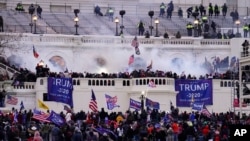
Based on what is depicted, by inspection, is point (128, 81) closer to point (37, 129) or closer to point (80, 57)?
point (80, 57)

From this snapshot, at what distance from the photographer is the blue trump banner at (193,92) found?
71938 mm

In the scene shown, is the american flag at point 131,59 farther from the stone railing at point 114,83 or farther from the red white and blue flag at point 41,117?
the red white and blue flag at point 41,117

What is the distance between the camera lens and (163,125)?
184ft

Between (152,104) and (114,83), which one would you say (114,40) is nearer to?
(114,83)

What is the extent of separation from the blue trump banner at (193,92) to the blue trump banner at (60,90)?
25.0 feet

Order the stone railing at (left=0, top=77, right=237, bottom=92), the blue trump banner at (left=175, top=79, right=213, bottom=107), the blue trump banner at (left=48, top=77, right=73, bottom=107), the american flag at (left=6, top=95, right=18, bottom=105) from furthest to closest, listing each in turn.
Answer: the blue trump banner at (left=175, top=79, right=213, bottom=107) < the stone railing at (left=0, top=77, right=237, bottom=92) < the american flag at (left=6, top=95, right=18, bottom=105) < the blue trump banner at (left=48, top=77, right=73, bottom=107)

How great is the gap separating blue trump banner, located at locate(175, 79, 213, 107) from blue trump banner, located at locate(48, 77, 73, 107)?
7.62 metres

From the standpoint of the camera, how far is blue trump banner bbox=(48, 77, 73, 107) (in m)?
67.2

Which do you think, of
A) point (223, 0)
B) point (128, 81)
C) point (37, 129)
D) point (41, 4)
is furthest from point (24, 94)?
point (223, 0)

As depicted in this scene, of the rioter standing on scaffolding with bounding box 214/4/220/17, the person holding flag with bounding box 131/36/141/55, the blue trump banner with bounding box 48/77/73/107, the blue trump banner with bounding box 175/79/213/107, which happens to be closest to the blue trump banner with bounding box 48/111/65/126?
the blue trump banner with bounding box 48/77/73/107

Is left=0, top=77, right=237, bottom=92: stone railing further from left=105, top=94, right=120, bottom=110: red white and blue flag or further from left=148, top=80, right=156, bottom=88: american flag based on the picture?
left=105, top=94, right=120, bottom=110: red white and blue flag

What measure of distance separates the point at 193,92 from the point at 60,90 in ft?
28.5

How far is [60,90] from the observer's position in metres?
67.8

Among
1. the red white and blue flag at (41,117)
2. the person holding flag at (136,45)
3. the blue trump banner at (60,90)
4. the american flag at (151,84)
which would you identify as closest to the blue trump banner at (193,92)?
the american flag at (151,84)
